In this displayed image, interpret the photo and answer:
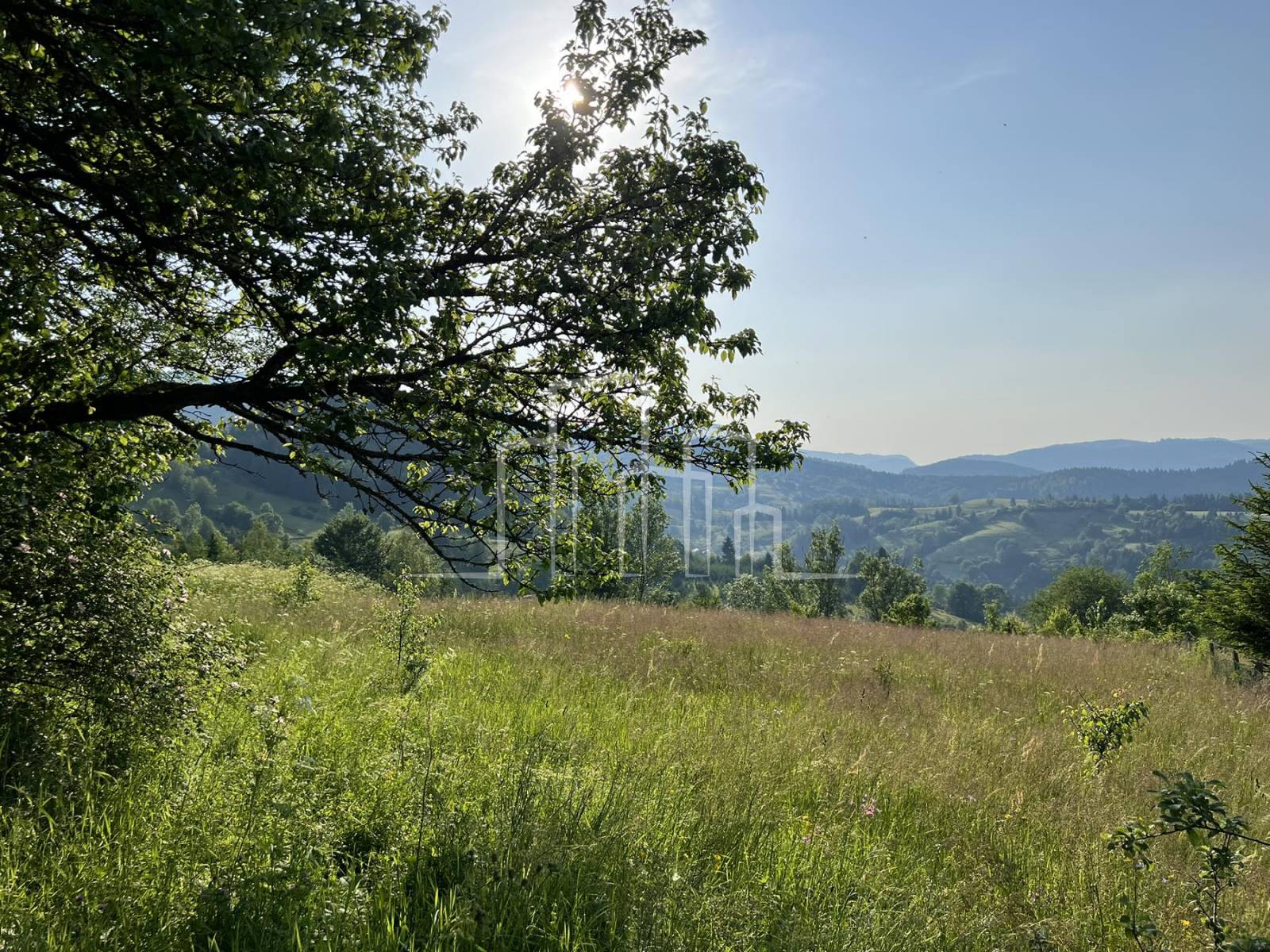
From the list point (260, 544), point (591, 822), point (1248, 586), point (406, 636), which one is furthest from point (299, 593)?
point (260, 544)

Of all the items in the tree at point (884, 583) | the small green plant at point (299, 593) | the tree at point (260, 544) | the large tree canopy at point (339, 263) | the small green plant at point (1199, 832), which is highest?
the large tree canopy at point (339, 263)

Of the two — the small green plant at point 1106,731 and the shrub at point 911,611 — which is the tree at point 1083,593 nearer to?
the shrub at point 911,611

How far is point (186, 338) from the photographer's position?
525 centimetres

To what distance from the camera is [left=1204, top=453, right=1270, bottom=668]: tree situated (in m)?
14.1

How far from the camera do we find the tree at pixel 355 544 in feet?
224

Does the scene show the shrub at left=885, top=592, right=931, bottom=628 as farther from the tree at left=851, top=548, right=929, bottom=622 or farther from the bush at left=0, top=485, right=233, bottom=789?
the tree at left=851, top=548, right=929, bottom=622

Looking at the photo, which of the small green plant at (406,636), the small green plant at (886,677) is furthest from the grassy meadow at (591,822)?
the small green plant at (886,677)

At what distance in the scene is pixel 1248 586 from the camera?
1432 centimetres

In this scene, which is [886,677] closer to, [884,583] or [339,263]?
[339,263]

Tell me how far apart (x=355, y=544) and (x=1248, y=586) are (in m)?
70.1

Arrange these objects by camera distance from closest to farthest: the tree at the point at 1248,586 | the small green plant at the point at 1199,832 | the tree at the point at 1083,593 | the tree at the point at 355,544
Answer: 1. the small green plant at the point at 1199,832
2. the tree at the point at 1248,586
3. the tree at the point at 355,544
4. the tree at the point at 1083,593

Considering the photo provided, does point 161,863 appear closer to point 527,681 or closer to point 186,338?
point 186,338

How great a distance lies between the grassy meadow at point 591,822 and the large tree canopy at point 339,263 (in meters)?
2.04

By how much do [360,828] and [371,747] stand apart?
126 cm
